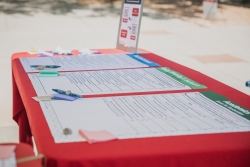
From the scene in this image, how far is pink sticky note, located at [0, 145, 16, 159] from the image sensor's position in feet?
4.52

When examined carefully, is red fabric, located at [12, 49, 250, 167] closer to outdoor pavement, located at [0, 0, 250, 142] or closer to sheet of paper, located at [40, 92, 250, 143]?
sheet of paper, located at [40, 92, 250, 143]

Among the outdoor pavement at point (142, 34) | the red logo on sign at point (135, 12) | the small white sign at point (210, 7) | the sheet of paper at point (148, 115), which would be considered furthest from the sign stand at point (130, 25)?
the small white sign at point (210, 7)

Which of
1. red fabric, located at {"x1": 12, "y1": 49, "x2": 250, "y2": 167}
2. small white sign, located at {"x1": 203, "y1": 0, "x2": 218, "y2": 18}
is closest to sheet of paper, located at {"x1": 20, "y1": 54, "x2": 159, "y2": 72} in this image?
red fabric, located at {"x1": 12, "y1": 49, "x2": 250, "y2": 167}

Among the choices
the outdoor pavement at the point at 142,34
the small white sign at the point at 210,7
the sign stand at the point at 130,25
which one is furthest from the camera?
the small white sign at the point at 210,7

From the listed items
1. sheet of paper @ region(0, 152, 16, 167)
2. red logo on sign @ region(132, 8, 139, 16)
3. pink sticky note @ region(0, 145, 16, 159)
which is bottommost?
sheet of paper @ region(0, 152, 16, 167)

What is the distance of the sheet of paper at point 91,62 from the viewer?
2980mm

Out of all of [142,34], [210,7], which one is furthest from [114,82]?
[142,34]

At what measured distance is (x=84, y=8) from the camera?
46.8 feet

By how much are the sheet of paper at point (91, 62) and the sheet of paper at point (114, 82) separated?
0.16 m

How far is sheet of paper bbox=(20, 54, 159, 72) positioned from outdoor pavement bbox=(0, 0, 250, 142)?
1066 mm

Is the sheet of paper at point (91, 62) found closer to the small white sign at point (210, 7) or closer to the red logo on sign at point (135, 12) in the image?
the red logo on sign at point (135, 12)

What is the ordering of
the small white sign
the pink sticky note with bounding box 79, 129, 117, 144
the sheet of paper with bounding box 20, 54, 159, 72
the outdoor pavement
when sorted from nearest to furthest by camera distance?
the pink sticky note with bounding box 79, 129, 117, 144
the sheet of paper with bounding box 20, 54, 159, 72
the outdoor pavement
the small white sign

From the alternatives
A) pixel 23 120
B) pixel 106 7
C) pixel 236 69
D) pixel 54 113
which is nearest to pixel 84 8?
pixel 106 7

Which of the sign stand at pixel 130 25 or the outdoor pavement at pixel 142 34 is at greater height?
the sign stand at pixel 130 25
